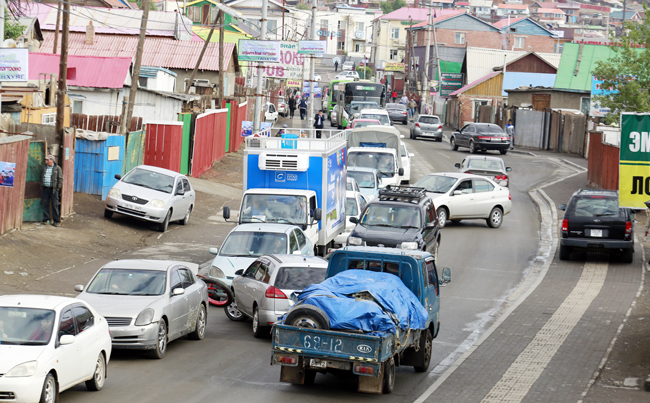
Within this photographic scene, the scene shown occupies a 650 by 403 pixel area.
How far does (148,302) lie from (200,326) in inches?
69.2

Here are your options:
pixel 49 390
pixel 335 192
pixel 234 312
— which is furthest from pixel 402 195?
pixel 49 390

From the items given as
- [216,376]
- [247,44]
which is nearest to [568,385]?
[216,376]

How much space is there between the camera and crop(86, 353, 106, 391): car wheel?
1094 centimetres

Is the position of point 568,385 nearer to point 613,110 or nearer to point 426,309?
point 426,309

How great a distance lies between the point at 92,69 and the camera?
38.3 meters

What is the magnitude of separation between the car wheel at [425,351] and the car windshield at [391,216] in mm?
7879

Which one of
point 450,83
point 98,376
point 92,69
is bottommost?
point 98,376

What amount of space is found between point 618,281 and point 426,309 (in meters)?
10.2

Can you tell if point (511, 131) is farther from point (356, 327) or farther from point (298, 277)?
point (356, 327)

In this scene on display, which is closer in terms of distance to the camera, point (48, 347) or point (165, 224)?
point (48, 347)

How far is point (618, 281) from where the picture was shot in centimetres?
2112

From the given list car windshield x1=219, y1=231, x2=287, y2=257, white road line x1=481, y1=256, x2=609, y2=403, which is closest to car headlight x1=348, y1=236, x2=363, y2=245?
car windshield x1=219, y1=231, x2=287, y2=257

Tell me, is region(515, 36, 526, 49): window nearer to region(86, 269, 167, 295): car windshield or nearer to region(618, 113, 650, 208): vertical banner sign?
region(618, 113, 650, 208): vertical banner sign

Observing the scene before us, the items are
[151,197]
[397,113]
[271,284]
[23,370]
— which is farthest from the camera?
[397,113]
